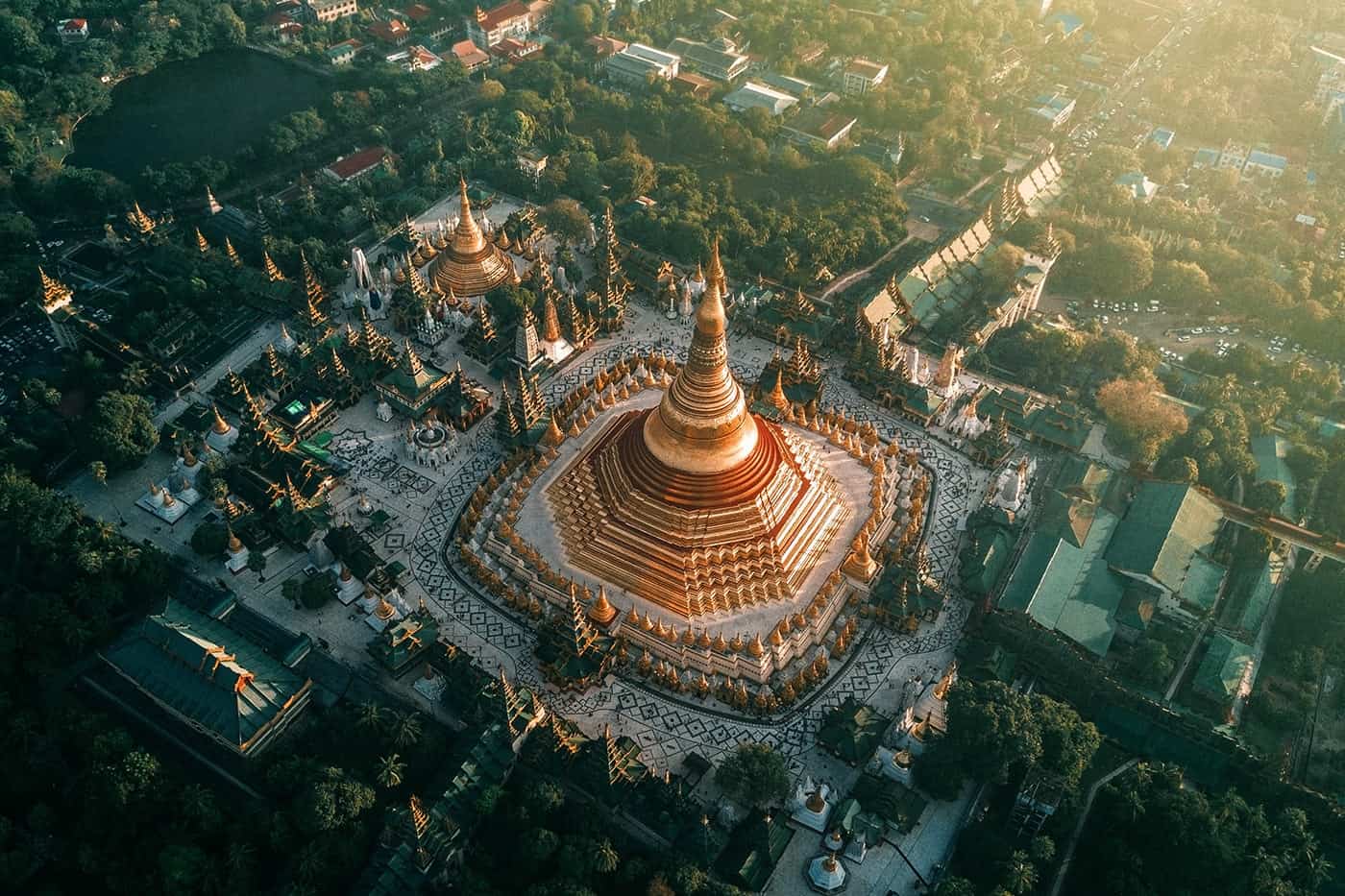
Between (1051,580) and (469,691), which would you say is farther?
(1051,580)

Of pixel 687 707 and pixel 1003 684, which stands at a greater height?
pixel 1003 684

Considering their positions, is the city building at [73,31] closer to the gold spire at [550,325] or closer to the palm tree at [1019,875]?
the gold spire at [550,325]

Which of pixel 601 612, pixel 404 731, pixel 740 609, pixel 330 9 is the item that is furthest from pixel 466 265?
pixel 330 9

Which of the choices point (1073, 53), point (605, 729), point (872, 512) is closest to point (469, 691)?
point (605, 729)

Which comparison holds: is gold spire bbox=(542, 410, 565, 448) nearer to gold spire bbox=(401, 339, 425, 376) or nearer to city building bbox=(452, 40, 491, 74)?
gold spire bbox=(401, 339, 425, 376)

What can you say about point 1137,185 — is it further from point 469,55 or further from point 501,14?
point 501,14

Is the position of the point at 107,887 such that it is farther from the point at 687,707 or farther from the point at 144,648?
the point at 687,707

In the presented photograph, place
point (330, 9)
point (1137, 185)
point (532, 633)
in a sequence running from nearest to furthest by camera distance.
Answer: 1. point (532, 633)
2. point (1137, 185)
3. point (330, 9)
